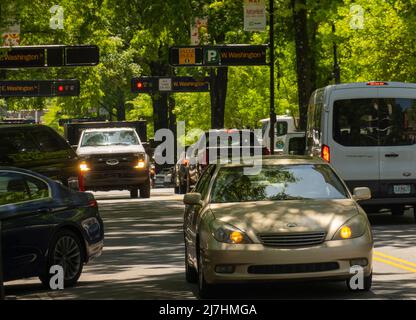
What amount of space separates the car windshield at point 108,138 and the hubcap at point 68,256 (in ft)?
67.2

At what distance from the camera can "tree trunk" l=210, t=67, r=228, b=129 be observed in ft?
182

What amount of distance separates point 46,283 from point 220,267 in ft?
8.79

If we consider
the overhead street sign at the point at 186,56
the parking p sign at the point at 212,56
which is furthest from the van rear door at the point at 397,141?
the overhead street sign at the point at 186,56

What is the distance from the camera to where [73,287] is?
47.5ft

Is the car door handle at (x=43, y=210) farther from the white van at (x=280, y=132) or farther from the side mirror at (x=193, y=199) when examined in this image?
the white van at (x=280, y=132)

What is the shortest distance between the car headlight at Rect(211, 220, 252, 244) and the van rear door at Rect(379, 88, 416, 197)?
35.2 ft

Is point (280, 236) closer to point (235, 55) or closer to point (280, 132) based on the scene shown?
point (235, 55)

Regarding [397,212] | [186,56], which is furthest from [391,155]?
[186,56]

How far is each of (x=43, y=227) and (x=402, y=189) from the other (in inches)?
416

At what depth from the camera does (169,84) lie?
5641 centimetres

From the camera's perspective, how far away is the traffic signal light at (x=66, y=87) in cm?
5159

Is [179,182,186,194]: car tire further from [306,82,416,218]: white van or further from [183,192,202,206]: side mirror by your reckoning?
[183,192,202,206]: side mirror

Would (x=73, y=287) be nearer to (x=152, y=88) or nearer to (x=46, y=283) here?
(x=46, y=283)
